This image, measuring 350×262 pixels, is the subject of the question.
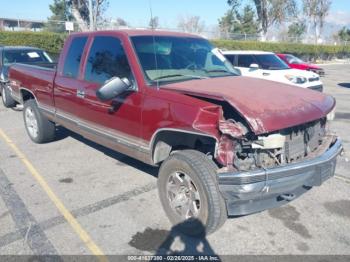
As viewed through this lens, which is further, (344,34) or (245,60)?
(344,34)

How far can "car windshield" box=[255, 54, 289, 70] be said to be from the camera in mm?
11477

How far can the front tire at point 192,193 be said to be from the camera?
125 inches

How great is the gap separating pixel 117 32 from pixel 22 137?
380 cm

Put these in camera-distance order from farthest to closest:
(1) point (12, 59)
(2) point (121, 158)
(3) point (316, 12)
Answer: (3) point (316, 12) < (1) point (12, 59) < (2) point (121, 158)

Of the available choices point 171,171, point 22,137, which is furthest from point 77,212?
point 22,137

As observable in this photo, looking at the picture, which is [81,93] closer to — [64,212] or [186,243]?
[64,212]

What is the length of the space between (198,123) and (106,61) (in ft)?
5.96

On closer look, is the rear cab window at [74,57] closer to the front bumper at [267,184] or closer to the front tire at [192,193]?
the front tire at [192,193]

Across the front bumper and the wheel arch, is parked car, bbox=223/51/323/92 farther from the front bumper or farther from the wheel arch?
the front bumper

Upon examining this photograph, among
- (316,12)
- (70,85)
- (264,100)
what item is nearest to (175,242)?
(264,100)

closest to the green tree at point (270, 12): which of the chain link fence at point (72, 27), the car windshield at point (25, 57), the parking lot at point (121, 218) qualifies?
the chain link fence at point (72, 27)

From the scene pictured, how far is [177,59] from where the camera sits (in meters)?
4.29

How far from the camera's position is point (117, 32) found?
14.3 feet

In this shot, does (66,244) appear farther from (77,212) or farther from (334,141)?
(334,141)
